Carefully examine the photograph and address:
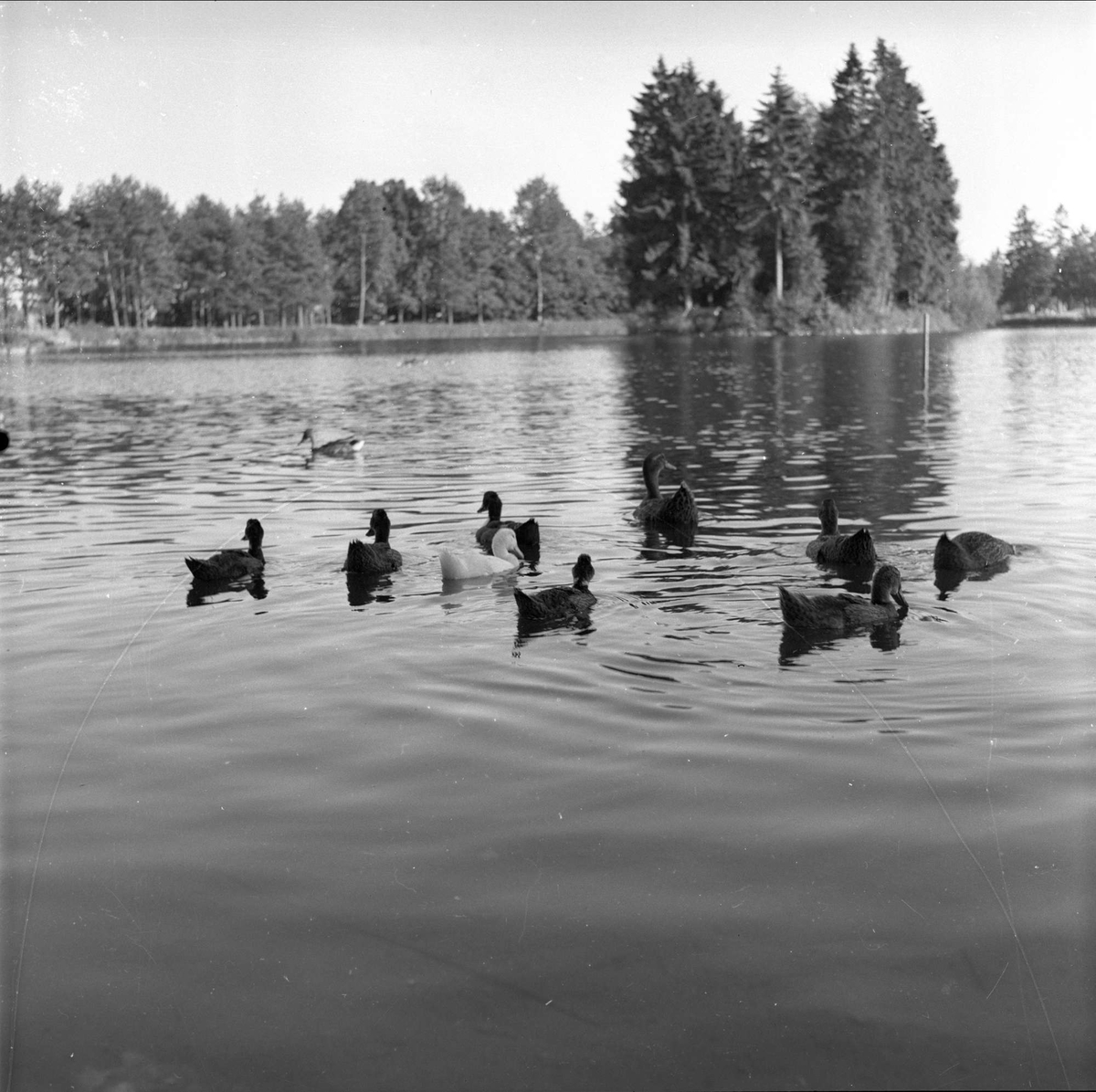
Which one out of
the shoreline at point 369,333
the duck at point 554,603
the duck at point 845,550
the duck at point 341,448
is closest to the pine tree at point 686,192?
the shoreline at point 369,333

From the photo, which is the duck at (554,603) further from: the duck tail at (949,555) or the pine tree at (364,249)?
the pine tree at (364,249)

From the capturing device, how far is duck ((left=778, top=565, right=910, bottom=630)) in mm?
10430

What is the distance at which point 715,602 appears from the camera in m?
→ 11.6

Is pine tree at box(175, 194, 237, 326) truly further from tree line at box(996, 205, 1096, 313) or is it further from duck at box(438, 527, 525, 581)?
duck at box(438, 527, 525, 581)

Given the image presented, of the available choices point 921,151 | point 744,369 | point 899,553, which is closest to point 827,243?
point 921,151

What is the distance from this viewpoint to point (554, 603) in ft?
36.3

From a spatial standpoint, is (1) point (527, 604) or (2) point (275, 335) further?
(2) point (275, 335)

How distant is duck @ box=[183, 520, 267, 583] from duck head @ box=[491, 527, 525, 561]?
99.1 inches

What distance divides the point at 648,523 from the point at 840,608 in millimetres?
5879

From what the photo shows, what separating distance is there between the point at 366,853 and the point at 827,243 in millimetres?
101446

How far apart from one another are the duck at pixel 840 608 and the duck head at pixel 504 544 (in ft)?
13.0

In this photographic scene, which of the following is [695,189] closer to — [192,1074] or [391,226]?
[391,226]

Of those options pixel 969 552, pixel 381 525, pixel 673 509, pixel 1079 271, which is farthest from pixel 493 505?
pixel 1079 271

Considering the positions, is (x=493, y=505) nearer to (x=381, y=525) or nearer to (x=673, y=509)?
(x=381, y=525)
